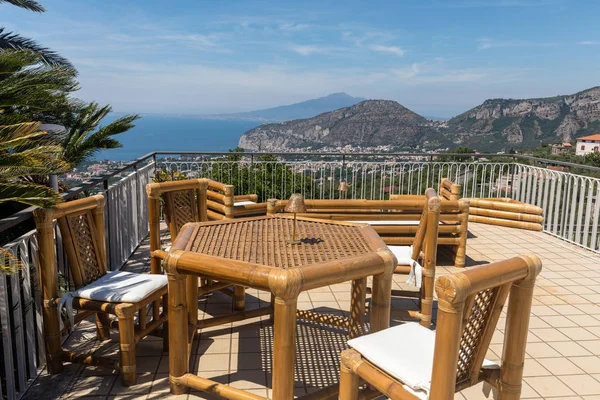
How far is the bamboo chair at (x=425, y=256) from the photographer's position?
3119 mm

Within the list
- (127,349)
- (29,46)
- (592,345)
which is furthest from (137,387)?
(29,46)

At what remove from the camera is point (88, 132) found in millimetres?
5695

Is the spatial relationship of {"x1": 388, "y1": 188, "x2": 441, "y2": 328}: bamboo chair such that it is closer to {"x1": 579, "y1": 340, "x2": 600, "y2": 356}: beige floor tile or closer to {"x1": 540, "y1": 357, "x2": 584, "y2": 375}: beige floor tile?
{"x1": 540, "y1": 357, "x2": 584, "y2": 375}: beige floor tile

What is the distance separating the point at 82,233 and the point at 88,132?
325 centimetres

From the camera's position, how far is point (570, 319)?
3750 millimetres

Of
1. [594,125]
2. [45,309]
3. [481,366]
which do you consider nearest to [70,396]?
[45,309]

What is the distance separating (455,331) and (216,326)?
2.38 metres

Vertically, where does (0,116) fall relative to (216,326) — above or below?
above

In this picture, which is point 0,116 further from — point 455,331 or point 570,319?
point 570,319

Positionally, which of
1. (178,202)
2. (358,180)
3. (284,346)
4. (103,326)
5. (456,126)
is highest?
(456,126)

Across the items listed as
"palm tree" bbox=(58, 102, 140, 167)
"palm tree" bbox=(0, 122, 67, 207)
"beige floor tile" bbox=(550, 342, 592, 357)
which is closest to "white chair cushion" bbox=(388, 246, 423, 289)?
"beige floor tile" bbox=(550, 342, 592, 357)

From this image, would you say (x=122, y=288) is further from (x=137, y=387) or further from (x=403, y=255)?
(x=403, y=255)

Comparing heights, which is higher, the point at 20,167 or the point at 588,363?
the point at 20,167

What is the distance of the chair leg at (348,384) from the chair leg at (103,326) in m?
1.93
